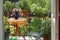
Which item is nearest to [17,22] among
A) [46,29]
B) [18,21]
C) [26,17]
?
[18,21]

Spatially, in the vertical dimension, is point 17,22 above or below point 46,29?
above

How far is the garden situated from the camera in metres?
3.22

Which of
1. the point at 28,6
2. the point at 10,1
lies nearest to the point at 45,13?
the point at 28,6

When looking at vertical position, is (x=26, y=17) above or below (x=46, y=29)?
above

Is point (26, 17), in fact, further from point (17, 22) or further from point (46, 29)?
point (46, 29)

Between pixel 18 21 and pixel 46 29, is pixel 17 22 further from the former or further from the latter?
pixel 46 29

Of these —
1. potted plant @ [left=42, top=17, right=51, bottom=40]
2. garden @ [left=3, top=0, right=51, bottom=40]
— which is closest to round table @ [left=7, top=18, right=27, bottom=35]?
garden @ [left=3, top=0, right=51, bottom=40]

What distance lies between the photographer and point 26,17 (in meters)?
3.23

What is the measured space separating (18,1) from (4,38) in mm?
573

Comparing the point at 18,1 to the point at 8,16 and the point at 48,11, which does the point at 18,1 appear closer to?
the point at 8,16

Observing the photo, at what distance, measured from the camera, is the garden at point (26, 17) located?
10.6 feet

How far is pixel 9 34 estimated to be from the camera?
10.6ft

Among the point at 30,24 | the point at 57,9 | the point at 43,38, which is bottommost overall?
the point at 43,38

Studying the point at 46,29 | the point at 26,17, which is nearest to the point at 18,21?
the point at 26,17
